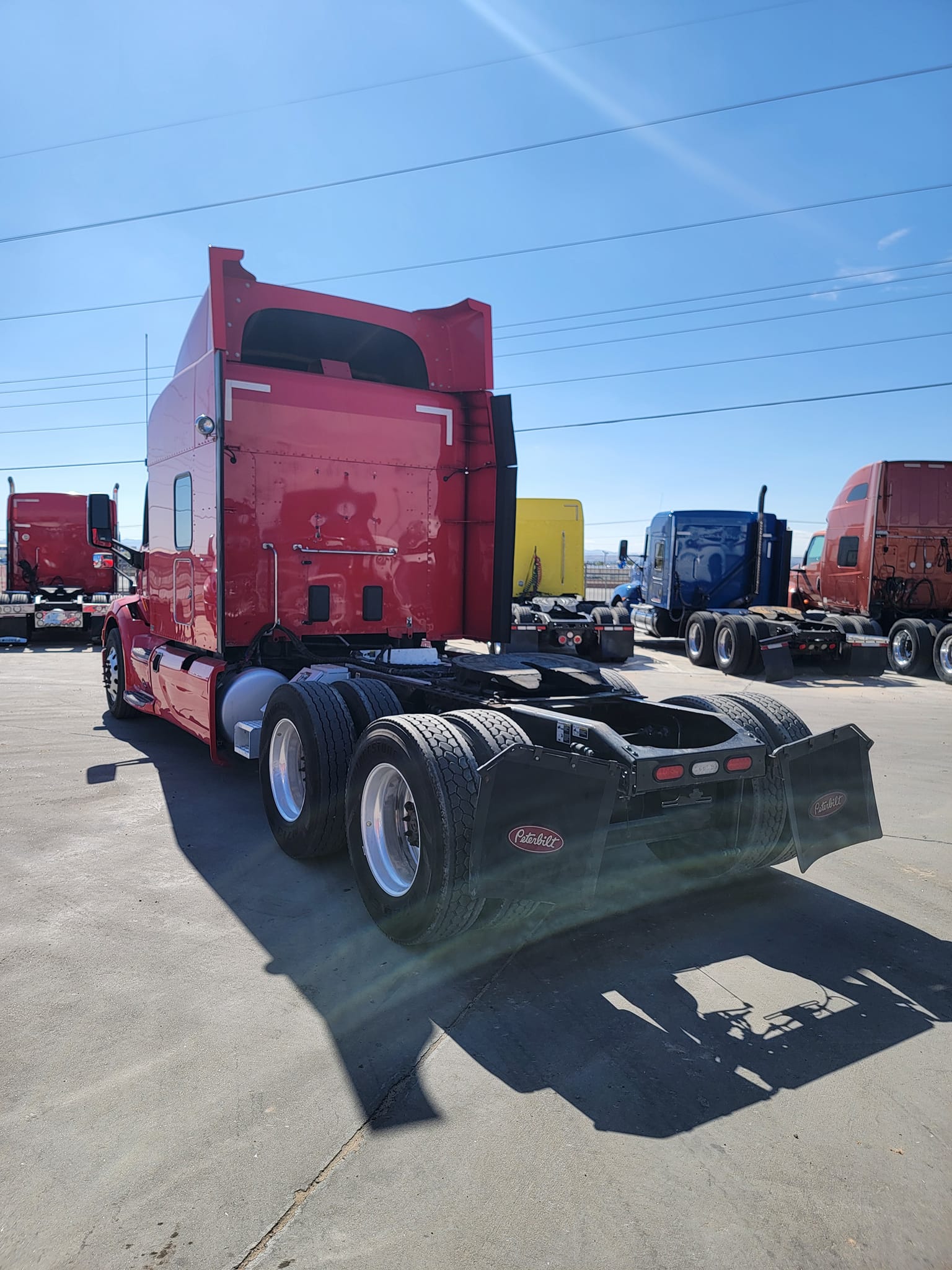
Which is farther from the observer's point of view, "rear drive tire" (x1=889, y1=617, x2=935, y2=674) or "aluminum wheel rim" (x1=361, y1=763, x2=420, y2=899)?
"rear drive tire" (x1=889, y1=617, x2=935, y2=674)

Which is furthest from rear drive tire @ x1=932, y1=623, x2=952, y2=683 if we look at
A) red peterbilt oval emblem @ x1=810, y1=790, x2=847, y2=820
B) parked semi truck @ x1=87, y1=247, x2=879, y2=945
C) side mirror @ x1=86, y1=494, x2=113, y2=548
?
side mirror @ x1=86, y1=494, x2=113, y2=548

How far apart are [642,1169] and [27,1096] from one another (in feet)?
6.48

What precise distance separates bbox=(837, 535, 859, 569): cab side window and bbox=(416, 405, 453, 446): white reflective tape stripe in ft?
38.0

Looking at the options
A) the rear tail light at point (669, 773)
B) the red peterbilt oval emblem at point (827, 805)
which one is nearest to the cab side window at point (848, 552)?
the red peterbilt oval emblem at point (827, 805)

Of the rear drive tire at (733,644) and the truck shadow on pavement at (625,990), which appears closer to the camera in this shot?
the truck shadow on pavement at (625,990)

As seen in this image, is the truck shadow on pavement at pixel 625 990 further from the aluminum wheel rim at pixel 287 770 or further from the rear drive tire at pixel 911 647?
the rear drive tire at pixel 911 647

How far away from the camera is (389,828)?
4.19m

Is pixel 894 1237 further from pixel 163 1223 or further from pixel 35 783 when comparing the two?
pixel 35 783

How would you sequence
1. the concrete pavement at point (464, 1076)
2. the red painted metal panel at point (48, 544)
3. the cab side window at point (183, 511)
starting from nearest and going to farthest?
the concrete pavement at point (464, 1076) < the cab side window at point (183, 511) < the red painted metal panel at point (48, 544)

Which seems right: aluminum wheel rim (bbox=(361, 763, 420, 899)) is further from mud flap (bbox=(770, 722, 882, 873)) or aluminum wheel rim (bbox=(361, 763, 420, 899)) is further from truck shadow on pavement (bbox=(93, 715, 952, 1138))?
mud flap (bbox=(770, 722, 882, 873))

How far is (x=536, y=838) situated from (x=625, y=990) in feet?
2.44

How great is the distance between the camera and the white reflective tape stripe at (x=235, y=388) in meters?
6.08

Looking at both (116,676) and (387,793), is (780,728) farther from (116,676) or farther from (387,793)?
(116,676)

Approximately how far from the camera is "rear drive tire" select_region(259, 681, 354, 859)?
4.66 meters
